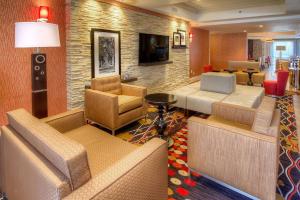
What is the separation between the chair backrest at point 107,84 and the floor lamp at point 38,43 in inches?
42.5

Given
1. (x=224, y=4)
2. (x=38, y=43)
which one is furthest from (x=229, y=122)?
(x=224, y=4)

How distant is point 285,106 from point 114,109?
162 inches

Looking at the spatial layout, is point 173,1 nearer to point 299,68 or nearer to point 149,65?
point 149,65

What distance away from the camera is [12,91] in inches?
127

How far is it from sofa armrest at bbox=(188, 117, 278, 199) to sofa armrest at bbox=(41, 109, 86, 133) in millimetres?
1277

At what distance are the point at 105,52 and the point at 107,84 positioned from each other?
80 centimetres

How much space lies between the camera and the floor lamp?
2.37m

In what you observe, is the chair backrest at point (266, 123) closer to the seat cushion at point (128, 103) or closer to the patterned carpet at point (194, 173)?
the patterned carpet at point (194, 173)

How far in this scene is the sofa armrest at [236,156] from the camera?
5.79ft

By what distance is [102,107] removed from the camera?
11.2ft

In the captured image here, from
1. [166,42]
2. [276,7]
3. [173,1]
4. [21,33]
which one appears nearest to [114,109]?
[21,33]

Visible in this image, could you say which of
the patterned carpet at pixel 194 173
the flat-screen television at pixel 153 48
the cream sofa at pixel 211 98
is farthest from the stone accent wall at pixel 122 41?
the cream sofa at pixel 211 98

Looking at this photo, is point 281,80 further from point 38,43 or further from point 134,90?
point 38,43

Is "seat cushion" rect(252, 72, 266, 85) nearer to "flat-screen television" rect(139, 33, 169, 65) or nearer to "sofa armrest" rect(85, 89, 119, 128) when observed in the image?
"flat-screen television" rect(139, 33, 169, 65)
